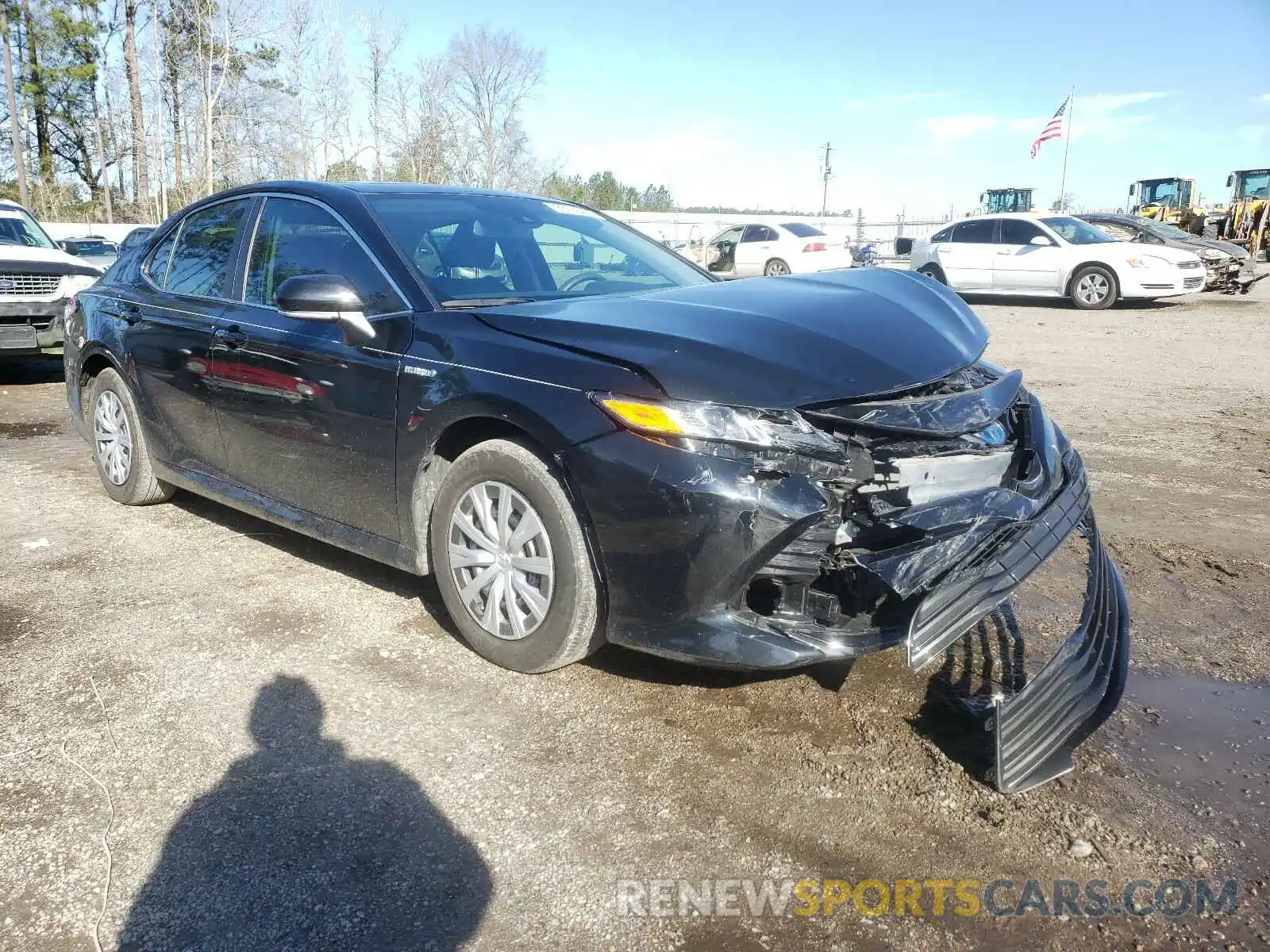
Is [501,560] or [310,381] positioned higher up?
[310,381]

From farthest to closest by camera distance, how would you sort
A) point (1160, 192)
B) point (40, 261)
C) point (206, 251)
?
1. point (1160, 192)
2. point (40, 261)
3. point (206, 251)

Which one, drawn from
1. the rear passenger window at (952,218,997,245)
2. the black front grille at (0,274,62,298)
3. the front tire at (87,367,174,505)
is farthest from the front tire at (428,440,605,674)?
the rear passenger window at (952,218,997,245)

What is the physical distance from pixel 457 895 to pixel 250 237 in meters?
3.13

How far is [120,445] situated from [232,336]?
155 cm

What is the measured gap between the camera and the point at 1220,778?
2.63m

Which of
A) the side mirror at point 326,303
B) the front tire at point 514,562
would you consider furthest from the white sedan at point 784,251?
the front tire at point 514,562

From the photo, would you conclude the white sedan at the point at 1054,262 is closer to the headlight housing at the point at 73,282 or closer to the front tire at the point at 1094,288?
the front tire at the point at 1094,288

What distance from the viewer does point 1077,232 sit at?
1658 cm

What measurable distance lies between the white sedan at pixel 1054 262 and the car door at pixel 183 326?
49.1 feet

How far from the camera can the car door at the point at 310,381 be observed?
136 inches

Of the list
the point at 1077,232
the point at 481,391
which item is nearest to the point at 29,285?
the point at 481,391

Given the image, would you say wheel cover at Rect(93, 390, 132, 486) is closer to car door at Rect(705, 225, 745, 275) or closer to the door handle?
the door handle

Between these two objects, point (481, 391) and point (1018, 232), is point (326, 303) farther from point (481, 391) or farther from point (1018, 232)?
point (1018, 232)

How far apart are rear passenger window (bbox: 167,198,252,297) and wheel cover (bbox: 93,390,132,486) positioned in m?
0.84
